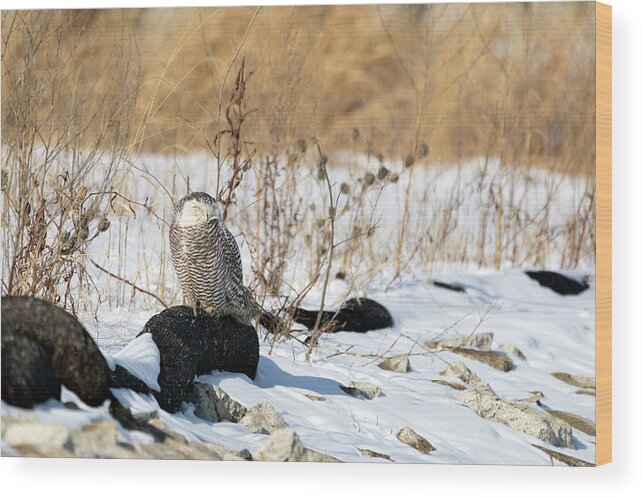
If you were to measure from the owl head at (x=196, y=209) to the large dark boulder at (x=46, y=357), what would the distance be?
0.55 meters

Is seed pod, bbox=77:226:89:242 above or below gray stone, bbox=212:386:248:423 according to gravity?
above

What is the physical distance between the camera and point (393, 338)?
445 centimetres

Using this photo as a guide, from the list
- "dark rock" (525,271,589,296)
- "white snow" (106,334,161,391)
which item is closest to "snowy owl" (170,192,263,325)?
"white snow" (106,334,161,391)

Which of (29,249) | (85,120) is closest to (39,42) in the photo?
(85,120)

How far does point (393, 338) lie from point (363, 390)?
0.30m

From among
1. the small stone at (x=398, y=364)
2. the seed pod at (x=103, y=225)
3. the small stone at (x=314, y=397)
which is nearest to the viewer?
the small stone at (x=314, y=397)

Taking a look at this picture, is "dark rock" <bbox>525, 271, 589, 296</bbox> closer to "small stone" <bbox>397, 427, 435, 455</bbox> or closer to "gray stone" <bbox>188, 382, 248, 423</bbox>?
"small stone" <bbox>397, 427, 435, 455</bbox>

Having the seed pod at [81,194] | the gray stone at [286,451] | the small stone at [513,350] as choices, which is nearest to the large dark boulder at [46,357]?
the seed pod at [81,194]

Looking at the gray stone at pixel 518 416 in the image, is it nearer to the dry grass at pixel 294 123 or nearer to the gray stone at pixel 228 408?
the dry grass at pixel 294 123

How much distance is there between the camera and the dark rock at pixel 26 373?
12.8ft

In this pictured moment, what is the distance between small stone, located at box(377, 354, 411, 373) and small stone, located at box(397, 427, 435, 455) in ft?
1.28

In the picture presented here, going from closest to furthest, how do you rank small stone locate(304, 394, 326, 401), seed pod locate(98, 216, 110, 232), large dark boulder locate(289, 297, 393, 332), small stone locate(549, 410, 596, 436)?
small stone locate(549, 410, 596, 436) → small stone locate(304, 394, 326, 401) → seed pod locate(98, 216, 110, 232) → large dark boulder locate(289, 297, 393, 332)

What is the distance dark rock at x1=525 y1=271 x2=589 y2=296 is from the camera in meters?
4.27

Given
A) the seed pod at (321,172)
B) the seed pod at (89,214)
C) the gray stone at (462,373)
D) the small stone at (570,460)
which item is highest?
the seed pod at (321,172)
